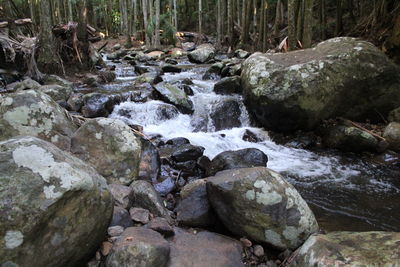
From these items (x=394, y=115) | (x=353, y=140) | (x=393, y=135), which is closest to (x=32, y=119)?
(x=353, y=140)

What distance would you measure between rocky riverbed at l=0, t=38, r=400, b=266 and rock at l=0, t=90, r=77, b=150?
2 centimetres

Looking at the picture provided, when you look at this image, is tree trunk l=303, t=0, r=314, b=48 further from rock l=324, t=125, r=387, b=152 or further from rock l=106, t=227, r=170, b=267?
rock l=106, t=227, r=170, b=267

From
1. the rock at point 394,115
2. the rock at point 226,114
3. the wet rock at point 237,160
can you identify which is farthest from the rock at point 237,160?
the rock at point 394,115

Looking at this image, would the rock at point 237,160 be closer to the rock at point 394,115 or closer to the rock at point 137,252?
the rock at point 137,252

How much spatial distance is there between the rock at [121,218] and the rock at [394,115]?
715 cm

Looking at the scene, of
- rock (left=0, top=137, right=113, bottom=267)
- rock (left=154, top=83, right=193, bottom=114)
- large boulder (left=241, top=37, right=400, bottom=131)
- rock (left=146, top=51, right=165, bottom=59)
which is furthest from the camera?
rock (left=146, top=51, right=165, bottom=59)

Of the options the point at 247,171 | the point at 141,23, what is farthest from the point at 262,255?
the point at 141,23

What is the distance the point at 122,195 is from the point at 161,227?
2.21 ft

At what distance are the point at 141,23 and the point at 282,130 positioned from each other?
28353 mm

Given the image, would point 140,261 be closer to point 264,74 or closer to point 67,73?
point 264,74

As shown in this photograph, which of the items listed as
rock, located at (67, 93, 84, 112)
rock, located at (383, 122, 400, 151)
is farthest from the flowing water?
rock, located at (67, 93, 84, 112)

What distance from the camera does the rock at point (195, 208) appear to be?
3838 mm

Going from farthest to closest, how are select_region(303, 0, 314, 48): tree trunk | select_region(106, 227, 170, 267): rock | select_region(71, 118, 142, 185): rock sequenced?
select_region(303, 0, 314, 48): tree trunk
select_region(71, 118, 142, 185): rock
select_region(106, 227, 170, 267): rock

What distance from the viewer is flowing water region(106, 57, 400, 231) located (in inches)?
186
